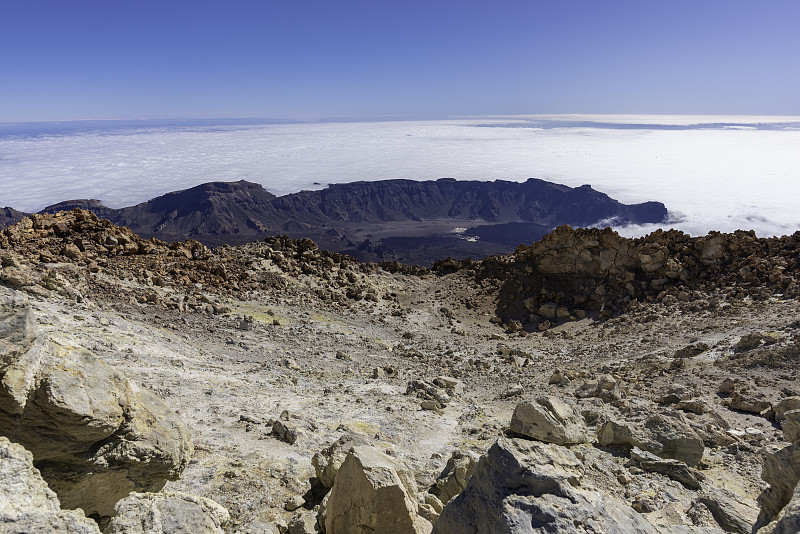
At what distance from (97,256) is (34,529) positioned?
20.3 m

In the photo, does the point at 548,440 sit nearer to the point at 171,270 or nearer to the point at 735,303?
the point at 735,303

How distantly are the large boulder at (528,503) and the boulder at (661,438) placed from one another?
478 centimetres

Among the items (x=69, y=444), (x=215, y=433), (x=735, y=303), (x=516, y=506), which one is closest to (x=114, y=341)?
(x=215, y=433)

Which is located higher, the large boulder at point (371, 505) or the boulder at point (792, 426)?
the large boulder at point (371, 505)

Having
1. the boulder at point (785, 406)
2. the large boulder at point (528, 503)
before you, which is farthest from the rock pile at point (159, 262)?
the boulder at point (785, 406)

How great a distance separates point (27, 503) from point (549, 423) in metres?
7.87

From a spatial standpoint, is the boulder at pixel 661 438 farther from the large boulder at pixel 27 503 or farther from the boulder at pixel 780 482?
the large boulder at pixel 27 503

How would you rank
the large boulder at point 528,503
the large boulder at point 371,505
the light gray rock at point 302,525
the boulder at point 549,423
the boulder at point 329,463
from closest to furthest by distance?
the large boulder at point 528,503 < the large boulder at point 371,505 < the light gray rock at point 302,525 < the boulder at point 329,463 < the boulder at point 549,423

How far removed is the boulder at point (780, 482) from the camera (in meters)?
4.71

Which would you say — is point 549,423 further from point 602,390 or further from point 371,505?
point 371,505

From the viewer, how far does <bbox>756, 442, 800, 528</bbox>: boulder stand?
471cm

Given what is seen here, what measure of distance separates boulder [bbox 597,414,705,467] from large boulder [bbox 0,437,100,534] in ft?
26.5

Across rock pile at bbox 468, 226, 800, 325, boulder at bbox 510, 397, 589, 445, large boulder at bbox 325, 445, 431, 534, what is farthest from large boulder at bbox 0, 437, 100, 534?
rock pile at bbox 468, 226, 800, 325

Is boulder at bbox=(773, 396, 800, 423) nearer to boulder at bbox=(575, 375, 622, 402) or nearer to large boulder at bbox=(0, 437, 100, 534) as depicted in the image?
boulder at bbox=(575, 375, 622, 402)
